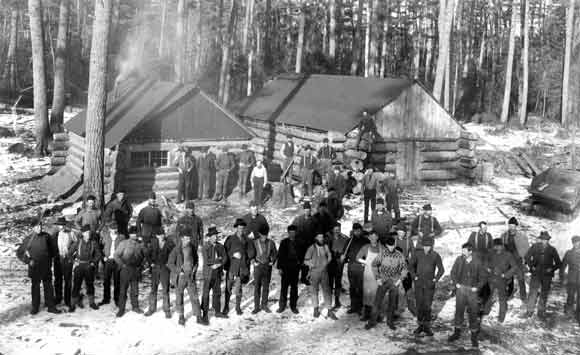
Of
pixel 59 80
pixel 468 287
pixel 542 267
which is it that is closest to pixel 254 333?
pixel 468 287

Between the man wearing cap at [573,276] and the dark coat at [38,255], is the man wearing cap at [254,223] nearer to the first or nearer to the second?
the dark coat at [38,255]

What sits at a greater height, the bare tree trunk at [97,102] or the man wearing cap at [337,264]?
the bare tree trunk at [97,102]

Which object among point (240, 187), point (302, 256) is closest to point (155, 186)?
point (240, 187)

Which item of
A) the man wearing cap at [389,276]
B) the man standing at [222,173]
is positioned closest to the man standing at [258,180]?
the man standing at [222,173]

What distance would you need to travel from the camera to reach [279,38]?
69.3m

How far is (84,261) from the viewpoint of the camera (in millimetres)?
11336

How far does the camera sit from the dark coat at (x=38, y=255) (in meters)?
11.0

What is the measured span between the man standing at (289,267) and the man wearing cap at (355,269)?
3.37 ft

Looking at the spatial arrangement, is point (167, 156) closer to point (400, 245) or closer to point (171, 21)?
point (400, 245)

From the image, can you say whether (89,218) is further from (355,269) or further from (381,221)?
(381,221)

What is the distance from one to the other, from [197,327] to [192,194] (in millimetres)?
9409

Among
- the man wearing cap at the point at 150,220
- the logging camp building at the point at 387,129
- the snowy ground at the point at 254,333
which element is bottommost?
the snowy ground at the point at 254,333

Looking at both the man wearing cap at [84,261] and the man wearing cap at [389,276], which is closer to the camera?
the man wearing cap at [389,276]

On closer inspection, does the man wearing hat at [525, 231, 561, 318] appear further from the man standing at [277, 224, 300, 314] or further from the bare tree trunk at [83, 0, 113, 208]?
the bare tree trunk at [83, 0, 113, 208]
